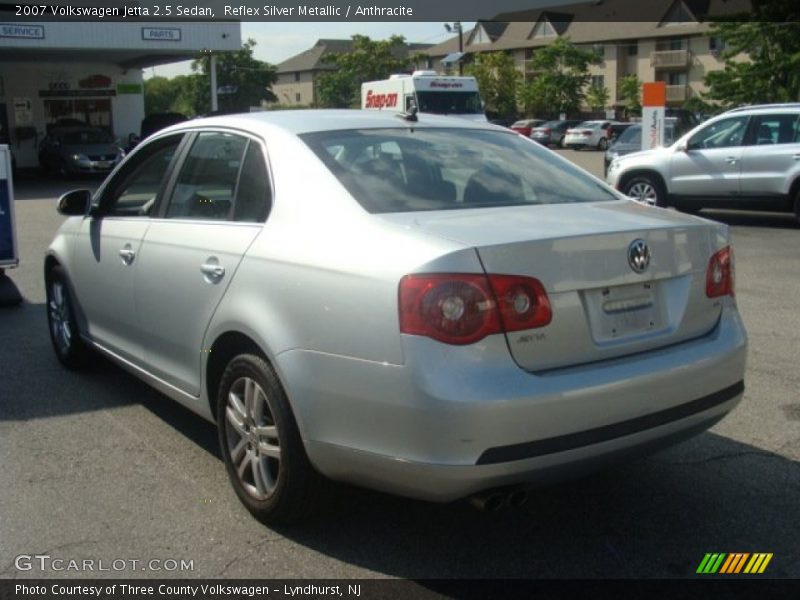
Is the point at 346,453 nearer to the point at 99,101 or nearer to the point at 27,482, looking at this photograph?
the point at 27,482

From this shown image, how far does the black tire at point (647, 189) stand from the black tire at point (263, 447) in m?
11.5

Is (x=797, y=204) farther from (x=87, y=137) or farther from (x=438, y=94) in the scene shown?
(x=87, y=137)

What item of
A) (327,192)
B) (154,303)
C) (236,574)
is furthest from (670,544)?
(154,303)

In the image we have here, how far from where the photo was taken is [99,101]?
3716cm

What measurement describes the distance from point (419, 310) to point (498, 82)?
71928 millimetres

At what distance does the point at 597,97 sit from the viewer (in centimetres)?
7150

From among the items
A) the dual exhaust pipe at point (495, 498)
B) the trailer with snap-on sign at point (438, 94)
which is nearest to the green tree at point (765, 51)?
the trailer with snap-on sign at point (438, 94)

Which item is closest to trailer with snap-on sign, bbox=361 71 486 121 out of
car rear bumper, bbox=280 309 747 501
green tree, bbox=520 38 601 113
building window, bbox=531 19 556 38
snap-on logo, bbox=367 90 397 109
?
snap-on logo, bbox=367 90 397 109

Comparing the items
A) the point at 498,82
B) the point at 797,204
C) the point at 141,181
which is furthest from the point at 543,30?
the point at 141,181

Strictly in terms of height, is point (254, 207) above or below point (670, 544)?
above

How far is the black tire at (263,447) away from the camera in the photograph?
11.5 ft

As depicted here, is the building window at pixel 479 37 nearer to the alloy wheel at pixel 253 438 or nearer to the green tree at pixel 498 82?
the green tree at pixel 498 82

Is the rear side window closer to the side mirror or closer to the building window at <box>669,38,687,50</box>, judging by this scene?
the side mirror

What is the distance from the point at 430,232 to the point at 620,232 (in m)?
0.71
